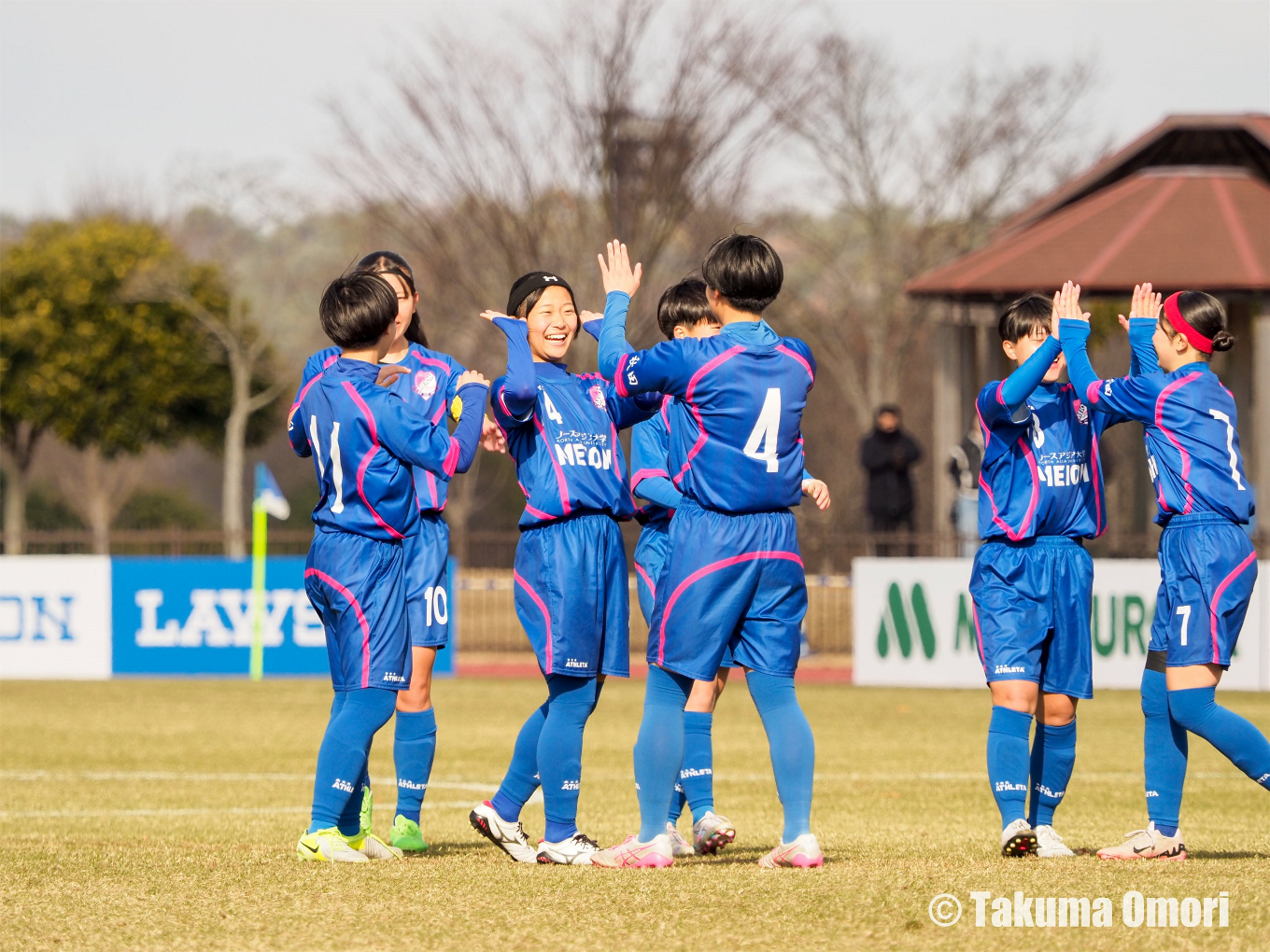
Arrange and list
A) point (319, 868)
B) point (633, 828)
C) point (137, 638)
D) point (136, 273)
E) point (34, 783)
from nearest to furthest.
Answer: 1. point (319, 868)
2. point (633, 828)
3. point (34, 783)
4. point (137, 638)
5. point (136, 273)

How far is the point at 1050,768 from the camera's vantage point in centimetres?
613

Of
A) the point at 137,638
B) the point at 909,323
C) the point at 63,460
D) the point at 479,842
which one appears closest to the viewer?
the point at 479,842

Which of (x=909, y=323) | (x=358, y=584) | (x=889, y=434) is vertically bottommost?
(x=358, y=584)

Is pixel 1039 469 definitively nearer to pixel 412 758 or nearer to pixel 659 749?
pixel 659 749

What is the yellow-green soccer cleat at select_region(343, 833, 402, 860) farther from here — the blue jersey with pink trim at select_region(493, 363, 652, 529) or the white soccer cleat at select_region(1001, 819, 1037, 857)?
the white soccer cleat at select_region(1001, 819, 1037, 857)

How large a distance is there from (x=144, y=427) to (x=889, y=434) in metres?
21.5

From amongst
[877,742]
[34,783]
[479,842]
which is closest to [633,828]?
[479,842]

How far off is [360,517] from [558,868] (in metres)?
1.37

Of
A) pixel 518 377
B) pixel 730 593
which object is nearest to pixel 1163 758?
pixel 730 593

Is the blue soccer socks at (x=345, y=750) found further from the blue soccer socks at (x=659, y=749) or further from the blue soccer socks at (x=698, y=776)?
the blue soccer socks at (x=698, y=776)

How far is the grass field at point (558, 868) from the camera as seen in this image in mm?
4438

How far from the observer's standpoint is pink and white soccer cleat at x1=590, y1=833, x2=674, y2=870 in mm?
5465

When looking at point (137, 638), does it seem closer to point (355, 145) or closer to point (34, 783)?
point (34, 783)

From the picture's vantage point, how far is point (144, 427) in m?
36.2
